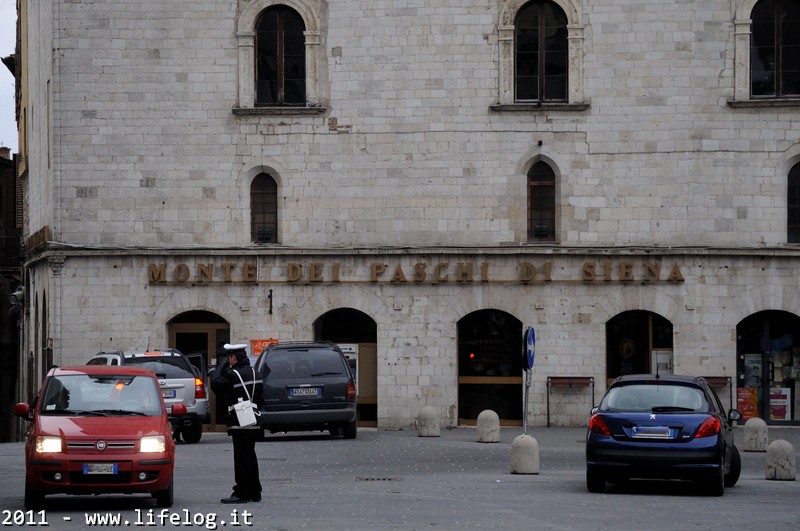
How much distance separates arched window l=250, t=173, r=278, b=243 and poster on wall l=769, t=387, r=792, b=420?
1220 cm

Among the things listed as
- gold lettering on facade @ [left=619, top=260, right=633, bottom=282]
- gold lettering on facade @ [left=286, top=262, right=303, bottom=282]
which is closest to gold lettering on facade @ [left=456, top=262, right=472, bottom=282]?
gold lettering on facade @ [left=619, top=260, right=633, bottom=282]

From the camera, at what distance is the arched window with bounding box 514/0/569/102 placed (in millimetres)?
37812

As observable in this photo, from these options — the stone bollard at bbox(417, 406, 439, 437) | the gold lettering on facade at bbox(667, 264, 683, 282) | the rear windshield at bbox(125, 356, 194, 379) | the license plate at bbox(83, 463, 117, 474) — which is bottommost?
the stone bollard at bbox(417, 406, 439, 437)

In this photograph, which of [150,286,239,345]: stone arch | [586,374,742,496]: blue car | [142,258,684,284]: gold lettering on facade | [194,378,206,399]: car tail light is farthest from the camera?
[150,286,239,345]: stone arch

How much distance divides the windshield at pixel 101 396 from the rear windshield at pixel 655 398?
6.02 m

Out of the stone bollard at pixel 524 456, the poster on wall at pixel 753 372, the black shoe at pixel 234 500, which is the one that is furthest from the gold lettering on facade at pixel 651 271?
the black shoe at pixel 234 500

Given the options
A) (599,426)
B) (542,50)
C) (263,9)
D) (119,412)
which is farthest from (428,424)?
(119,412)

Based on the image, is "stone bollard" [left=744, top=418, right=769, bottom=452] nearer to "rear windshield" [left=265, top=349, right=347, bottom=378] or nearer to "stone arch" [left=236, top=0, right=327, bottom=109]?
"rear windshield" [left=265, top=349, right=347, bottom=378]

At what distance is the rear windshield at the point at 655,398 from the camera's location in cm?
2089

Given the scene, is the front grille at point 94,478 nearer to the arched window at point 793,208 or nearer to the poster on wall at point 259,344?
the poster on wall at point 259,344

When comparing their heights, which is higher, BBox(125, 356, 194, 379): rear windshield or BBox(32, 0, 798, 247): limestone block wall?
BBox(32, 0, 798, 247): limestone block wall

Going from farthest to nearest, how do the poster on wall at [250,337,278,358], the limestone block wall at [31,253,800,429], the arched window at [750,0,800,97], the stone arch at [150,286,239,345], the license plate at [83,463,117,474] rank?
the stone arch at [150,286,239,345]
the poster on wall at [250,337,278,358]
the arched window at [750,0,800,97]
the limestone block wall at [31,253,800,429]
the license plate at [83,463,117,474]

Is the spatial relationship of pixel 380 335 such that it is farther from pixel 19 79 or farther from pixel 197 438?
pixel 19 79

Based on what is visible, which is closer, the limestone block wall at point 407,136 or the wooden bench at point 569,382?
the wooden bench at point 569,382
